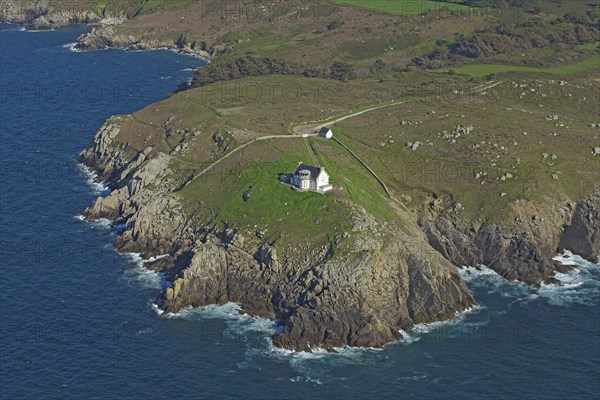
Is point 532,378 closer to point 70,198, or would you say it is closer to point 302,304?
point 302,304

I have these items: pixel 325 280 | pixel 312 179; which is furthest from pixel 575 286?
pixel 312 179

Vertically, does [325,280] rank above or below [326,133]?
below

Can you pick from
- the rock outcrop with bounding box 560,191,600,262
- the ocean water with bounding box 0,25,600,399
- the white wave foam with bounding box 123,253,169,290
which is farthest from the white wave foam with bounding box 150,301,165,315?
the rock outcrop with bounding box 560,191,600,262

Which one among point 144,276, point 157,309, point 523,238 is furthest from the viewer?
point 523,238

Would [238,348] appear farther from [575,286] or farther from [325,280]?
[575,286]

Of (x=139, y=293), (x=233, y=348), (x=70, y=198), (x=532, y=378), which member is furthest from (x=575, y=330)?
(x=70, y=198)
